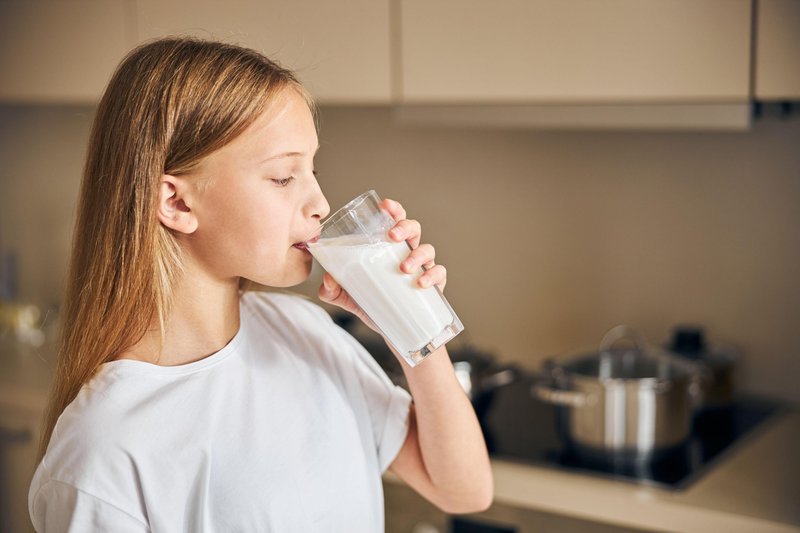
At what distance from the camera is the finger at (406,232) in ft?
3.05

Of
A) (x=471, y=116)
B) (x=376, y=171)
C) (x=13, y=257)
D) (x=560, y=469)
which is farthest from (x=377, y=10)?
(x=13, y=257)

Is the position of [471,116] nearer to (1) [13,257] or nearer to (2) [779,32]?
(2) [779,32]

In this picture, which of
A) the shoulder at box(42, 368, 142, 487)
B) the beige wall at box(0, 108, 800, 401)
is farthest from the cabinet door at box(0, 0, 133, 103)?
the shoulder at box(42, 368, 142, 487)

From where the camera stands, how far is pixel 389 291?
94cm

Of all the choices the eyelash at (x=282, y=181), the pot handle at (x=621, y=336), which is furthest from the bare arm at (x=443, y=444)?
the pot handle at (x=621, y=336)

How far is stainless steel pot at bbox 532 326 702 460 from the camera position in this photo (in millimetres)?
1548

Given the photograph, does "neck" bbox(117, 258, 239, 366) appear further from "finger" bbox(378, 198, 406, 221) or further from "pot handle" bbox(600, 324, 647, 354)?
"pot handle" bbox(600, 324, 647, 354)

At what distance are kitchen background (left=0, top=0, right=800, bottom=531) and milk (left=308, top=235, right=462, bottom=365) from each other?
69 cm

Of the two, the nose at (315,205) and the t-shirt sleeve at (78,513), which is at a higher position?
the nose at (315,205)

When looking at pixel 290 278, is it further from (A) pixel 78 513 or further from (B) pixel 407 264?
(A) pixel 78 513

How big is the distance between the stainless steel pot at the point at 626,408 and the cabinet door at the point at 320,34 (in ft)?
2.04

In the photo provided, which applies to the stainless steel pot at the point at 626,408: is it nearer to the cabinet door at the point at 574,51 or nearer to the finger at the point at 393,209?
the cabinet door at the point at 574,51

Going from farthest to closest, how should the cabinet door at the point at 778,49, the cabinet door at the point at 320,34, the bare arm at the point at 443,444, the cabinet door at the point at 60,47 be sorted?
1. the cabinet door at the point at 60,47
2. the cabinet door at the point at 320,34
3. the cabinet door at the point at 778,49
4. the bare arm at the point at 443,444

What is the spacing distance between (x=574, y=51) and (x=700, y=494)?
0.71 meters
